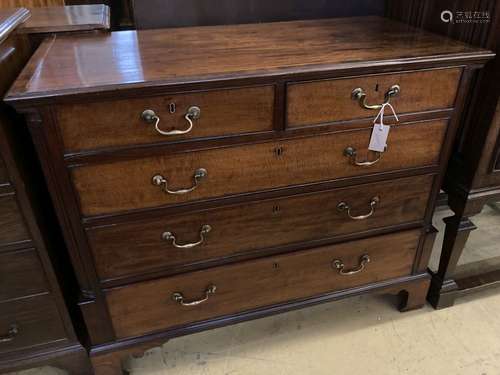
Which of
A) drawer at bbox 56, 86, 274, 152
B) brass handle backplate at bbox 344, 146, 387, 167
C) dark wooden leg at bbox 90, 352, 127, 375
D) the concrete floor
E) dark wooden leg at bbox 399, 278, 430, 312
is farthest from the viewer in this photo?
dark wooden leg at bbox 399, 278, 430, 312

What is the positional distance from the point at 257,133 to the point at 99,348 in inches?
28.2

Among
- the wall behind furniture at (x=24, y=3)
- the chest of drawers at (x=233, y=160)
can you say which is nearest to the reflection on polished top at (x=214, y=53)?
the chest of drawers at (x=233, y=160)

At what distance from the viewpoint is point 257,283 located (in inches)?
47.9

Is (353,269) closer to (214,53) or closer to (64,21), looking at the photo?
(214,53)

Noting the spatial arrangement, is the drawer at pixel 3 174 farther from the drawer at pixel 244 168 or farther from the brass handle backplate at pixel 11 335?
the brass handle backplate at pixel 11 335

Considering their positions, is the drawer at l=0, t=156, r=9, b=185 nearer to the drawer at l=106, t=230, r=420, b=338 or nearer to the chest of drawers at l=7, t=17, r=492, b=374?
the chest of drawers at l=7, t=17, r=492, b=374

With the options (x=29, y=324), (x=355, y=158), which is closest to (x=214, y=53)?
(x=355, y=158)

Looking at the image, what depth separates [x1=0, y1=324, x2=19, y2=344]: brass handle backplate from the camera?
1072mm

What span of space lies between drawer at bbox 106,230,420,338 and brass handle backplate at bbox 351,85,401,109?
41cm

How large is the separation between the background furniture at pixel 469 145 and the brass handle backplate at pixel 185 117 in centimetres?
74

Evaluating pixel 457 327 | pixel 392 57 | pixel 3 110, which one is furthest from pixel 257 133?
pixel 457 327

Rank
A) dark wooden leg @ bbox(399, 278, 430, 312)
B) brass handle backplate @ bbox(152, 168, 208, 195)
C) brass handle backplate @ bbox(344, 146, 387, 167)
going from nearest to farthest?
1. brass handle backplate @ bbox(152, 168, 208, 195)
2. brass handle backplate @ bbox(344, 146, 387, 167)
3. dark wooden leg @ bbox(399, 278, 430, 312)

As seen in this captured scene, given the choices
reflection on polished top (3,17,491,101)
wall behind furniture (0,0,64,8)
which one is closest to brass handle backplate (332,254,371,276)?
reflection on polished top (3,17,491,101)

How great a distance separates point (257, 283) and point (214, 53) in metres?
0.62
